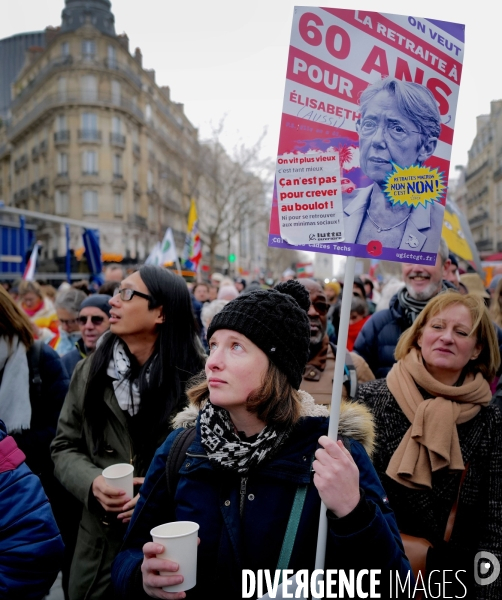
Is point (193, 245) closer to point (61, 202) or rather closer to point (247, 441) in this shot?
point (247, 441)

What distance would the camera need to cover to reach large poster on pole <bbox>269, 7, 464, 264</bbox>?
1769mm

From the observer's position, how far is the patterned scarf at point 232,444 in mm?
1740

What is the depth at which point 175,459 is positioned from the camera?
1878 mm

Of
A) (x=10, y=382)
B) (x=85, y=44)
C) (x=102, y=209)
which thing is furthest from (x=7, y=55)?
(x=10, y=382)

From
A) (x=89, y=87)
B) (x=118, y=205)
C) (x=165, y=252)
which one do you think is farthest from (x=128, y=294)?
(x=89, y=87)

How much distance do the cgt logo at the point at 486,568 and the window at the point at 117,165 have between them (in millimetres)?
47154

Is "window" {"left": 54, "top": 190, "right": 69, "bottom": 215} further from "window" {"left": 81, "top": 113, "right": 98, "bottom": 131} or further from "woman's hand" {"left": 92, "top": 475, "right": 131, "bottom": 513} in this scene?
"woman's hand" {"left": 92, "top": 475, "right": 131, "bottom": 513}

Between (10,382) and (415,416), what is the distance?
A: 216 centimetres

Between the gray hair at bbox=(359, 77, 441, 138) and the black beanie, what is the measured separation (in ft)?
2.32

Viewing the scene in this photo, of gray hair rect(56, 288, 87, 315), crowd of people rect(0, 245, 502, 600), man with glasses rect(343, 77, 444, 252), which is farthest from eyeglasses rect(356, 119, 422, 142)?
gray hair rect(56, 288, 87, 315)

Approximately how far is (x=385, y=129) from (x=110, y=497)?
192 cm

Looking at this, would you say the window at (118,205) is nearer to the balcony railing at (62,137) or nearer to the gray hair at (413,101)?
the balcony railing at (62,137)

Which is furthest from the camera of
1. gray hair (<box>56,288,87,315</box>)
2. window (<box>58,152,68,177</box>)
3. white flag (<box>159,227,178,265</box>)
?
window (<box>58,152,68,177</box>)

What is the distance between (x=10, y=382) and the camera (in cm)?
301
